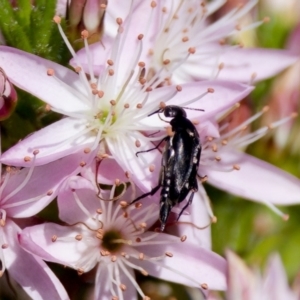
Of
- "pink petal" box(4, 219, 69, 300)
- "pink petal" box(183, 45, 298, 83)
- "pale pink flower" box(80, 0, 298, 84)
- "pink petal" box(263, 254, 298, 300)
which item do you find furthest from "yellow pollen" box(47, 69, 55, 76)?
"pink petal" box(263, 254, 298, 300)

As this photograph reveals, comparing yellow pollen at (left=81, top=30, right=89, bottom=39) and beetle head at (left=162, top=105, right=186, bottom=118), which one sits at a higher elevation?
yellow pollen at (left=81, top=30, right=89, bottom=39)

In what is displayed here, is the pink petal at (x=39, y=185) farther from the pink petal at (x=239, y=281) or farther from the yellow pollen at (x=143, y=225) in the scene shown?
the pink petal at (x=239, y=281)


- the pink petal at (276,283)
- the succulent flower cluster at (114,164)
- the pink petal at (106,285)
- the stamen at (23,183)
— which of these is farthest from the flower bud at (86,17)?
the pink petal at (276,283)

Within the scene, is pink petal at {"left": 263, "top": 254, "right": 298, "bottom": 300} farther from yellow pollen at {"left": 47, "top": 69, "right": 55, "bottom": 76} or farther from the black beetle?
yellow pollen at {"left": 47, "top": 69, "right": 55, "bottom": 76}

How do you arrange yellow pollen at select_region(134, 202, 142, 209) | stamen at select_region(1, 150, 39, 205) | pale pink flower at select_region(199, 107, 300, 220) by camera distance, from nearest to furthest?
1. stamen at select_region(1, 150, 39, 205)
2. yellow pollen at select_region(134, 202, 142, 209)
3. pale pink flower at select_region(199, 107, 300, 220)

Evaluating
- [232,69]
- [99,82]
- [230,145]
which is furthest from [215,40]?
[99,82]

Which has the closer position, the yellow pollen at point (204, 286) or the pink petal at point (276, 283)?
the yellow pollen at point (204, 286)

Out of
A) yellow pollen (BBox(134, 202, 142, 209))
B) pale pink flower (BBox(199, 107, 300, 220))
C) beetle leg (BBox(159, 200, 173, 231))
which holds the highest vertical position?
beetle leg (BBox(159, 200, 173, 231))

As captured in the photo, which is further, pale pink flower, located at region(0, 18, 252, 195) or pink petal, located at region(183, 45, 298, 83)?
pink petal, located at region(183, 45, 298, 83)
